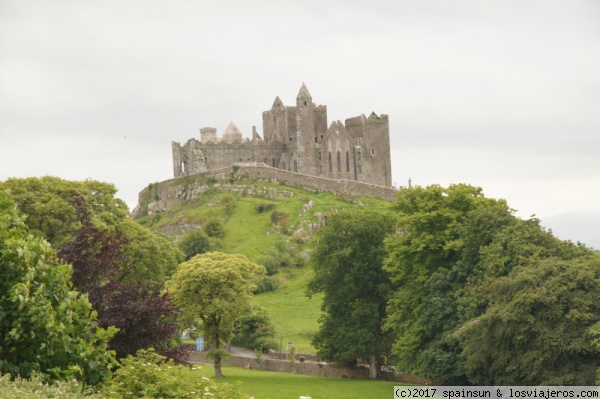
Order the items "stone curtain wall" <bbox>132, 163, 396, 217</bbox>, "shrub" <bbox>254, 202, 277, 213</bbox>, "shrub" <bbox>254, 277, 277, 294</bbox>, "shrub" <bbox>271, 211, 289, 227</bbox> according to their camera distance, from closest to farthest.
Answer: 1. "shrub" <bbox>254, 277, 277, 294</bbox>
2. "shrub" <bbox>271, 211, 289, 227</bbox>
3. "shrub" <bbox>254, 202, 277, 213</bbox>
4. "stone curtain wall" <bbox>132, 163, 396, 217</bbox>

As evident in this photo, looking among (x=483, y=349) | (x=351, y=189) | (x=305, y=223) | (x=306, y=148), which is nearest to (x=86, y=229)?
(x=483, y=349)

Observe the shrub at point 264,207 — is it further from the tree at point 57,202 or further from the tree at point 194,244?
the tree at point 57,202

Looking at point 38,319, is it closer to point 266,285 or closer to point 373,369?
point 373,369

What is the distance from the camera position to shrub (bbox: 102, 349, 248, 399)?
26.2 meters

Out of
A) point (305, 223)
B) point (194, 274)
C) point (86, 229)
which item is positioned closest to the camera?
point (86, 229)

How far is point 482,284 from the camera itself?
47.4 m

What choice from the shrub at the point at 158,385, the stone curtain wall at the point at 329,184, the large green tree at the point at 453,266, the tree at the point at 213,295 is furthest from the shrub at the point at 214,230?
the shrub at the point at 158,385

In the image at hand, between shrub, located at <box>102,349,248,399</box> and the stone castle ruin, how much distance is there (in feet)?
277

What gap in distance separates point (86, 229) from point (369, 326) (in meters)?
28.6

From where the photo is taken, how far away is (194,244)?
307ft

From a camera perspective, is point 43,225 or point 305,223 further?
point 305,223

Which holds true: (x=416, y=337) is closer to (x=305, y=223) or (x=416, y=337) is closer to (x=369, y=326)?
(x=369, y=326)

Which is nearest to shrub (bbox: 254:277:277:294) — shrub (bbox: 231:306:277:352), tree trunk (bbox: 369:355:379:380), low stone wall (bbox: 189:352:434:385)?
shrub (bbox: 231:306:277:352)

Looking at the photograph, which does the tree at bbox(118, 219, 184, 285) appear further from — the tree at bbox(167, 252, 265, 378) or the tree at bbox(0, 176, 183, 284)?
the tree at bbox(167, 252, 265, 378)
